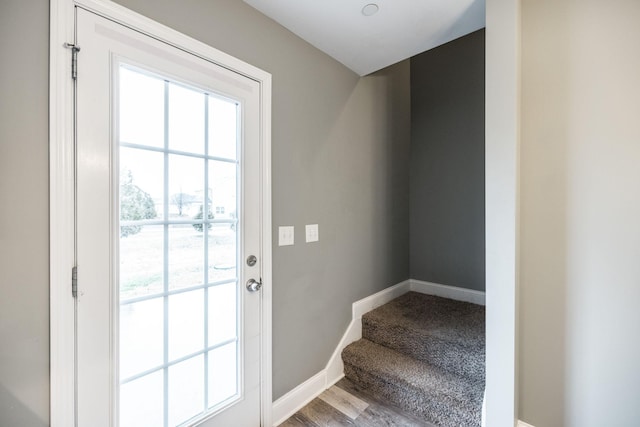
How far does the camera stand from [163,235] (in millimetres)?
1182

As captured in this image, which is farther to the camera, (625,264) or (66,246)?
(625,264)

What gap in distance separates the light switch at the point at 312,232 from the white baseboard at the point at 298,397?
98cm

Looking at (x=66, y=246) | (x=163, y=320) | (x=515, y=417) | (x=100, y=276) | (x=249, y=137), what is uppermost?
(x=249, y=137)

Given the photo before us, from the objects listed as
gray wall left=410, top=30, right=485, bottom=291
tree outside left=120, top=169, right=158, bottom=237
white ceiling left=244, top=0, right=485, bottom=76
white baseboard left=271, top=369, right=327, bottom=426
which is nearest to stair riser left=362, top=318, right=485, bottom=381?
white baseboard left=271, top=369, right=327, bottom=426

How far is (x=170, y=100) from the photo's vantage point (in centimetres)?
120

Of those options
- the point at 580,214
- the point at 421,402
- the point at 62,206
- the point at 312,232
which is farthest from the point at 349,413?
the point at 62,206

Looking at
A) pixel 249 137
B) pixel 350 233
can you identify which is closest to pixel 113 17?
pixel 249 137

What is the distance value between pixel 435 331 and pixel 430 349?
0.54ft

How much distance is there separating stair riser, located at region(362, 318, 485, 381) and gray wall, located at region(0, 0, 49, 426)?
6.38ft

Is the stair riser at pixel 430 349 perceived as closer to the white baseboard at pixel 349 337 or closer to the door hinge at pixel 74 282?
the white baseboard at pixel 349 337

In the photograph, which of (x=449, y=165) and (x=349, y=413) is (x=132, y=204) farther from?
(x=449, y=165)

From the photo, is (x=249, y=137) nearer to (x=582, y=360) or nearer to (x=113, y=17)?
(x=113, y=17)

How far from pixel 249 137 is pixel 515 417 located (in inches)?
81.8

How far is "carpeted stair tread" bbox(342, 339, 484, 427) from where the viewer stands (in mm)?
1547
